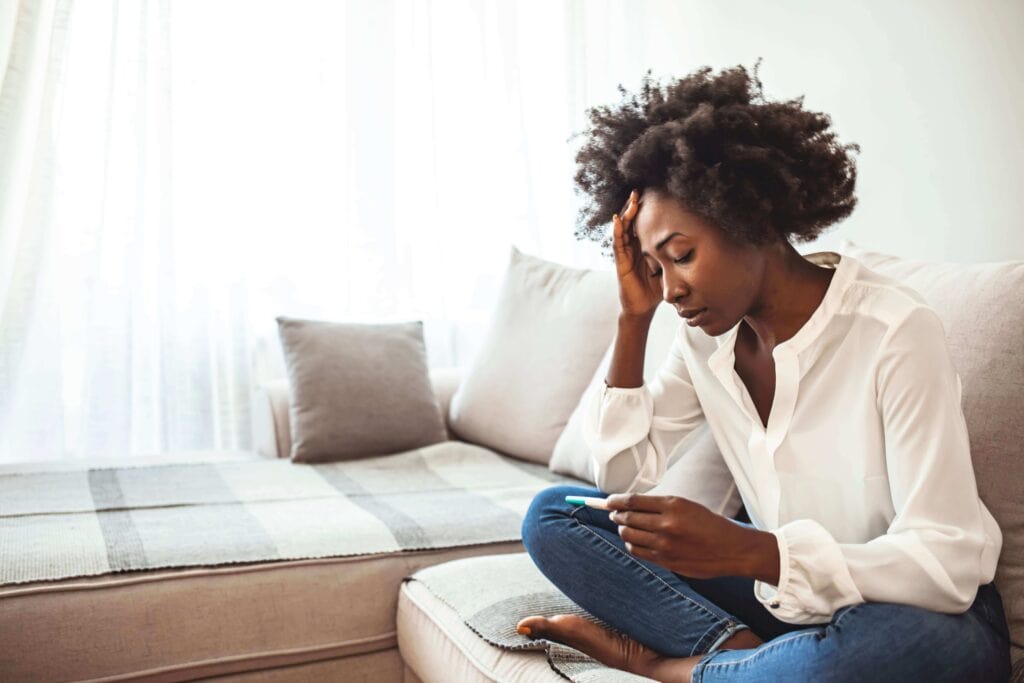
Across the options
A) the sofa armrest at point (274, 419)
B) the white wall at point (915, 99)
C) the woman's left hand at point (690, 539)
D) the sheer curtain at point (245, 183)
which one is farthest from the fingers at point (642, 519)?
the sheer curtain at point (245, 183)

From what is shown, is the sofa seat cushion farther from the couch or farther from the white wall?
the white wall

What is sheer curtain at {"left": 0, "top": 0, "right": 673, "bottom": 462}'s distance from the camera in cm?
273

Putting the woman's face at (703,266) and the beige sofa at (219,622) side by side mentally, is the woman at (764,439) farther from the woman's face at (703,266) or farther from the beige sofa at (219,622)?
the beige sofa at (219,622)

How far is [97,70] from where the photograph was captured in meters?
2.78

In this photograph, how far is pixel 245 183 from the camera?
9.80 feet

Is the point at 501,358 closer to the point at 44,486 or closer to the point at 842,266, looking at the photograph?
the point at 44,486

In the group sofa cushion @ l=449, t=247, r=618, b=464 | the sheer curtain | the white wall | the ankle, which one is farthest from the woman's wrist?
the sheer curtain

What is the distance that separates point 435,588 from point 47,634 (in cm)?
58

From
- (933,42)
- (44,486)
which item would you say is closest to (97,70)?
(44,486)

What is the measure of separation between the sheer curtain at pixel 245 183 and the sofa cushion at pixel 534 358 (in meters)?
0.71

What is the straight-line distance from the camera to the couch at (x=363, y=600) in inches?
48.8

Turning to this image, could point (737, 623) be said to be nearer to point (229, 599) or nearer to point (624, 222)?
point (624, 222)

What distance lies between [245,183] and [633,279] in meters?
1.88

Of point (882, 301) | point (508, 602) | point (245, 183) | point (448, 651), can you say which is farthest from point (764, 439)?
point (245, 183)
